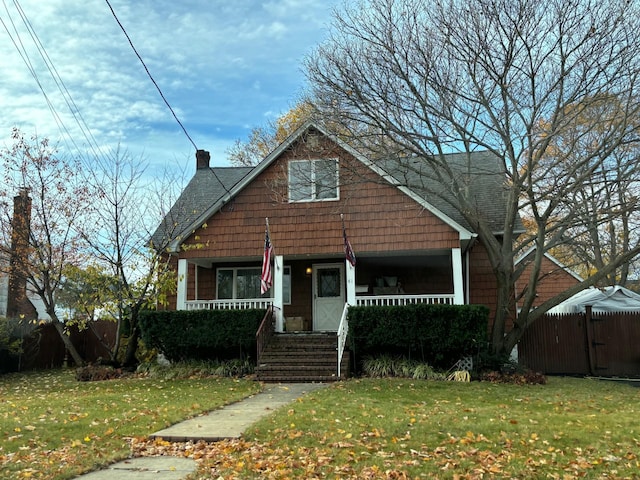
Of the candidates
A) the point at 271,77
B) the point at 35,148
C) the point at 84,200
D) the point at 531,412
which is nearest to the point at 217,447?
the point at 531,412

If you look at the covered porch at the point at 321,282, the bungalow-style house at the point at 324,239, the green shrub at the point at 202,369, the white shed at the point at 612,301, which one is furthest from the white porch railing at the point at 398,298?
the white shed at the point at 612,301

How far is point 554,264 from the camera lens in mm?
26172

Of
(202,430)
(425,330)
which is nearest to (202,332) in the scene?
(425,330)

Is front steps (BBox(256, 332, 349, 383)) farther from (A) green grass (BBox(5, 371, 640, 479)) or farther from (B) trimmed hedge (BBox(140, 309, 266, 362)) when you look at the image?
(A) green grass (BBox(5, 371, 640, 479))

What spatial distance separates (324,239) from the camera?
15.6m

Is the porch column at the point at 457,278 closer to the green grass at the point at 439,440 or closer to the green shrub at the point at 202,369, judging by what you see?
the green grass at the point at 439,440

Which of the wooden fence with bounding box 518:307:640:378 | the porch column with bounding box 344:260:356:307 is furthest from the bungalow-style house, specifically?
the wooden fence with bounding box 518:307:640:378

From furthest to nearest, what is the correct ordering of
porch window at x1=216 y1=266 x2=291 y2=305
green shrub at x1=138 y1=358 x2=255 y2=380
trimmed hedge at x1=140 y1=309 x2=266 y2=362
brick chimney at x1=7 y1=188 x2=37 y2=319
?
porch window at x1=216 y1=266 x2=291 y2=305
brick chimney at x1=7 y1=188 x2=37 y2=319
trimmed hedge at x1=140 y1=309 x2=266 y2=362
green shrub at x1=138 y1=358 x2=255 y2=380

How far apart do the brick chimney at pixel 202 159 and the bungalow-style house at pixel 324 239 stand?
4.82 m

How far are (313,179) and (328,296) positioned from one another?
3.98 m

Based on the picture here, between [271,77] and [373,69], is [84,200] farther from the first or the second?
[373,69]

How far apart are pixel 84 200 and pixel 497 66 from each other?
1246 cm

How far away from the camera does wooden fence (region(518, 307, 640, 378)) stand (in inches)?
617

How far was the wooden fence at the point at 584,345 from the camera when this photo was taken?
51.4ft
